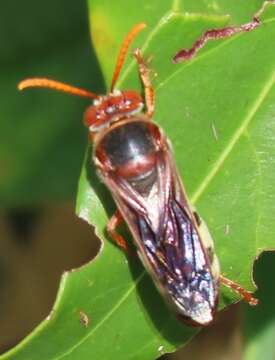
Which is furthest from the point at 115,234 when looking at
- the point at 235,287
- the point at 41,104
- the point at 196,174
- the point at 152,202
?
the point at 41,104

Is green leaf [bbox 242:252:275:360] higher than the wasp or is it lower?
lower

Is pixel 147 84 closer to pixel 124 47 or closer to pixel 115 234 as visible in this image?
pixel 124 47

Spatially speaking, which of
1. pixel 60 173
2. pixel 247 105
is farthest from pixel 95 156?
pixel 60 173

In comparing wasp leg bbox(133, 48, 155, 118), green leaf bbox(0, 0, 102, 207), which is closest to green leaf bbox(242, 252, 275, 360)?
wasp leg bbox(133, 48, 155, 118)

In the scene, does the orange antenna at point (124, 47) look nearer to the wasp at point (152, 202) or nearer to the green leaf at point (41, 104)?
the wasp at point (152, 202)

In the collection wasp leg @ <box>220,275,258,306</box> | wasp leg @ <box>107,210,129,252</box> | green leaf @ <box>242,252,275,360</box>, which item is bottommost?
green leaf @ <box>242,252,275,360</box>

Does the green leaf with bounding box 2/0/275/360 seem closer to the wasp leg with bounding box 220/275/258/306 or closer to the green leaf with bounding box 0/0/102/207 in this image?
the wasp leg with bounding box 220/275/258/306
